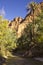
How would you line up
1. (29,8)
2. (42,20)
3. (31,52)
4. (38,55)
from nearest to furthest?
(42,20)
(38,55)
(31,52)
(29,8)

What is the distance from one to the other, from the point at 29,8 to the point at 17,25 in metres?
55.1

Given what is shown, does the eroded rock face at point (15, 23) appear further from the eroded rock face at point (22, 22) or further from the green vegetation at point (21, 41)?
the green vegetation at point (21, 41)

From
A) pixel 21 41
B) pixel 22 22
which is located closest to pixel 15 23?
pixel 22 22

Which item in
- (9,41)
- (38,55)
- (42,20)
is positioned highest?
(42,20)

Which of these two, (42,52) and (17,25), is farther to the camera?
(17,25)

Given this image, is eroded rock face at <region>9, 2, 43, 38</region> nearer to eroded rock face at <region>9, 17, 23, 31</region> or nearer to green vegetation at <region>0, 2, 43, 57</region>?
eroded rock face at <region>9, 17, 23, 31</region>

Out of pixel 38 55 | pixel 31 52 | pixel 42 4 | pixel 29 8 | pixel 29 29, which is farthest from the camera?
pixel 42 4

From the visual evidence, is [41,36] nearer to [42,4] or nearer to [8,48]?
[8,48]

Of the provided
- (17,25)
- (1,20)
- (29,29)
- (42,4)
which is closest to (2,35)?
(1,20)

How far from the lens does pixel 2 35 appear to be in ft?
194

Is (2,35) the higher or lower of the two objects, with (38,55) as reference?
higher

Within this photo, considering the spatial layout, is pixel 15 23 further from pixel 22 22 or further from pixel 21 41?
pixel 21 41

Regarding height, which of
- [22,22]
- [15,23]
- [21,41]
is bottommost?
[21,41]

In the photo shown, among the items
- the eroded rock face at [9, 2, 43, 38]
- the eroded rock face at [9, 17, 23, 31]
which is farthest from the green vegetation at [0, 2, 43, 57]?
the eroded rock face at [9, 17, 23, 31]
